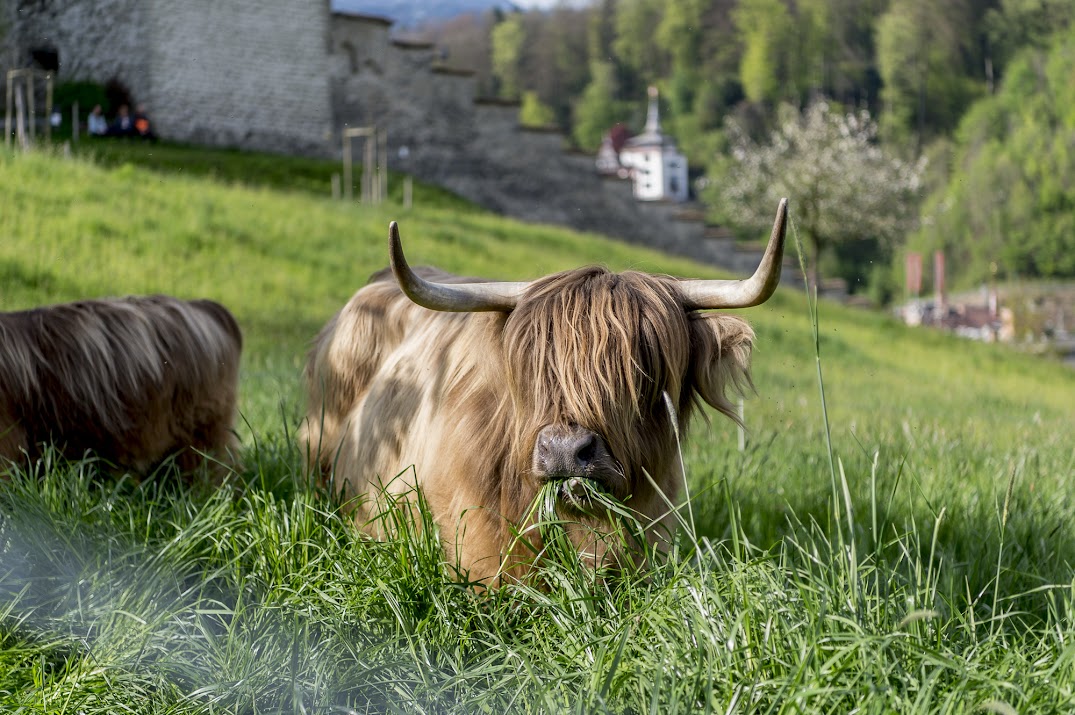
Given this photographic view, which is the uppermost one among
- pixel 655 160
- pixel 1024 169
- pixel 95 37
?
pixel 95 37

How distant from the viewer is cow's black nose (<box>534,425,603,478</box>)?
2.75 meters

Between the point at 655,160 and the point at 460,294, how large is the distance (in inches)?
2197

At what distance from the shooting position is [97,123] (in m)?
24.2

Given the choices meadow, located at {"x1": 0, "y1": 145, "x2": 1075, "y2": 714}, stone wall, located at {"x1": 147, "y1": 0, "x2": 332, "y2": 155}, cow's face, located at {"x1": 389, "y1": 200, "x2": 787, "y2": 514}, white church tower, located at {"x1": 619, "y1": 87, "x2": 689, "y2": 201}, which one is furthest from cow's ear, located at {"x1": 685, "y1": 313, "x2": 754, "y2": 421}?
white church tower, located at {"x1": 619, "y1": 87, "x2": 689, "y2": 201}

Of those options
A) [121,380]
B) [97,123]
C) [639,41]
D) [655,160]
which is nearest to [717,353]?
[121,380]

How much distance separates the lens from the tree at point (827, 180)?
3606 cm

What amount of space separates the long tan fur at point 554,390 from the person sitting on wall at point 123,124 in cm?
2350

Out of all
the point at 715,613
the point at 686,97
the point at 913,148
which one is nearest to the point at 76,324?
the point at 715,613

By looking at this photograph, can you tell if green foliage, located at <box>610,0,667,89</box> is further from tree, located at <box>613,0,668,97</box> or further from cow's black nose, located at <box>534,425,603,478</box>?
cow's black nose, located at <box>534,425,603,478</box>

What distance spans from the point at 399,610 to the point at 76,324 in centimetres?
197

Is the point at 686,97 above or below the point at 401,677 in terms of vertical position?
above

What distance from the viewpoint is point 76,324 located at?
3.97 meters

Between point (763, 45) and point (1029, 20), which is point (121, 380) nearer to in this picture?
point (1029, 20)

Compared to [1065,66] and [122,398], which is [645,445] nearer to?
[122,398]
